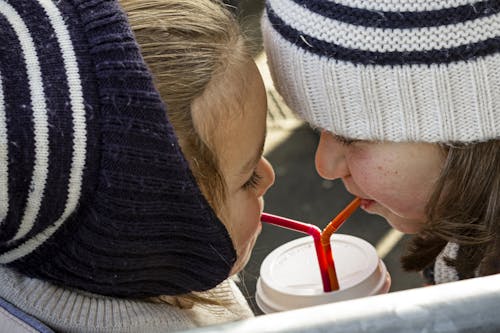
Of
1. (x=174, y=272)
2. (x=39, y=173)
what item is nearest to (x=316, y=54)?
(x=174, y=272)

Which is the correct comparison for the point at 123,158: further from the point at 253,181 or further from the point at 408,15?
the point at 408,15

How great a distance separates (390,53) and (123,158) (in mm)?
441

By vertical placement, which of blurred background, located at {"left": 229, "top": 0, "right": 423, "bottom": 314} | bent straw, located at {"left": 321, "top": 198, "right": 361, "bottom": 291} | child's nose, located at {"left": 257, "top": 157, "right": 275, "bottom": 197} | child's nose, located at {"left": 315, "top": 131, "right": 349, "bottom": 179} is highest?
child's nose, located at {"left": 257, "top": 157, "right": 275, "bottom": 197}

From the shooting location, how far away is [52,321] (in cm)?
96

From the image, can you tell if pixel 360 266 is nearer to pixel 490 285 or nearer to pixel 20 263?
pixel 20 263

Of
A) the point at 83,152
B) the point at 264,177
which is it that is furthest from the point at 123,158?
the point at 264,177

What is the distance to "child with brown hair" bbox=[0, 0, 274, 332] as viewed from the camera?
85cm

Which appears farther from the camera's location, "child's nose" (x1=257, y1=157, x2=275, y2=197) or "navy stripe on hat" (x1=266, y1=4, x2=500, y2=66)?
"child's nose" (x1=257, y1=157, x2=275, y2=197)

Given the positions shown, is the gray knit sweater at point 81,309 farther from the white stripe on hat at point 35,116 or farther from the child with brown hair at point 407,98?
the child with brown hair at point 407,98

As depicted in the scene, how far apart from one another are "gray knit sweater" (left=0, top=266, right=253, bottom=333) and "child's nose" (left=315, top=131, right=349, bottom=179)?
1.40ft

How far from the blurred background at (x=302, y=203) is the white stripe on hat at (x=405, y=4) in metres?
1.01

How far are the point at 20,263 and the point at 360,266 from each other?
2.34 feet

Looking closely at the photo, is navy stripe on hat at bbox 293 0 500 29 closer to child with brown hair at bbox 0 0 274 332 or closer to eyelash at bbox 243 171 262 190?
child with brown hair at bbox 0 0 274 332

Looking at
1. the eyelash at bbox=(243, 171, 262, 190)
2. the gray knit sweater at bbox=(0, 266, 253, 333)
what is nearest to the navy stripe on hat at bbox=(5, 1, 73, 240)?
the gray knit sweater at bbox=(0, 266, 253, 333)
